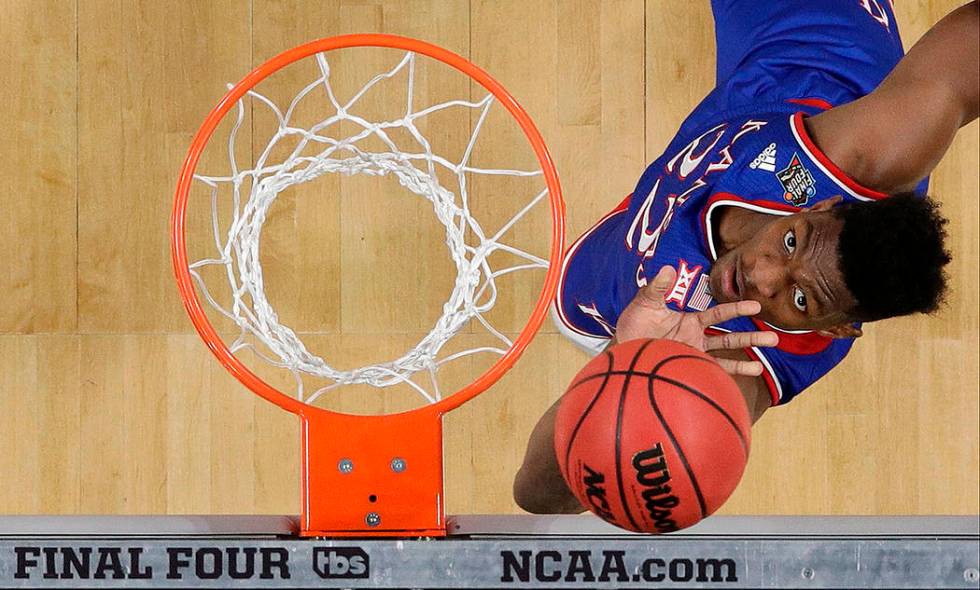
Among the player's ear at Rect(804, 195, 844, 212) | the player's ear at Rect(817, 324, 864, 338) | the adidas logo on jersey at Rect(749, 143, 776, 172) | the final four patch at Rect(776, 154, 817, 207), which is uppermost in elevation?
the adidas logo on jersey at Rect(749, 143, 776, 172)

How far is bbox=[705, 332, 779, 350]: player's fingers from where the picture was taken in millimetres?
1165

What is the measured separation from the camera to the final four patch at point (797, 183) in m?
1.23

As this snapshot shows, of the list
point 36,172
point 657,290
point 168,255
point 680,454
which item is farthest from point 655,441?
point 36,172

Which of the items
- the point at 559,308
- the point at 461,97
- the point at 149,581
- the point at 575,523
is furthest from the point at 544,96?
the point at 149,581

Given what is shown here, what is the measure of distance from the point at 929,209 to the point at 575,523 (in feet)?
1.76

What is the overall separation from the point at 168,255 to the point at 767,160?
115cm

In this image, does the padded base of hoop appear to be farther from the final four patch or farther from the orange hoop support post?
the final four patch

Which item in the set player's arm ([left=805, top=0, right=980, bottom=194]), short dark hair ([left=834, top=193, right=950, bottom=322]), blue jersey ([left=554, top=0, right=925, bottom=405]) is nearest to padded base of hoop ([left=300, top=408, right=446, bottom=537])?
blue jersey ([left=554, top=0, right=925, bottom=405])

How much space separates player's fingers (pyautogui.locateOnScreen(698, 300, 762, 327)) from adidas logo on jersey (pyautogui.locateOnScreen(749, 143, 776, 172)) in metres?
0.20

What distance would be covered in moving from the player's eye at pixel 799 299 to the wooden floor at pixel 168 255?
0.75 meters

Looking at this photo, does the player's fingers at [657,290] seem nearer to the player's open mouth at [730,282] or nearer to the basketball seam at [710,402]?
the player's open mouth at [730,282]

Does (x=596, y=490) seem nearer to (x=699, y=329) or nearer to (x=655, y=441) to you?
(x=655, y=441)

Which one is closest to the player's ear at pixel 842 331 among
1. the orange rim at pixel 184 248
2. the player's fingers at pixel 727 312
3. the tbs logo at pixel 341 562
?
the player's fingers at pixel 727 312

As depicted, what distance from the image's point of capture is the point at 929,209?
1.11 metres
